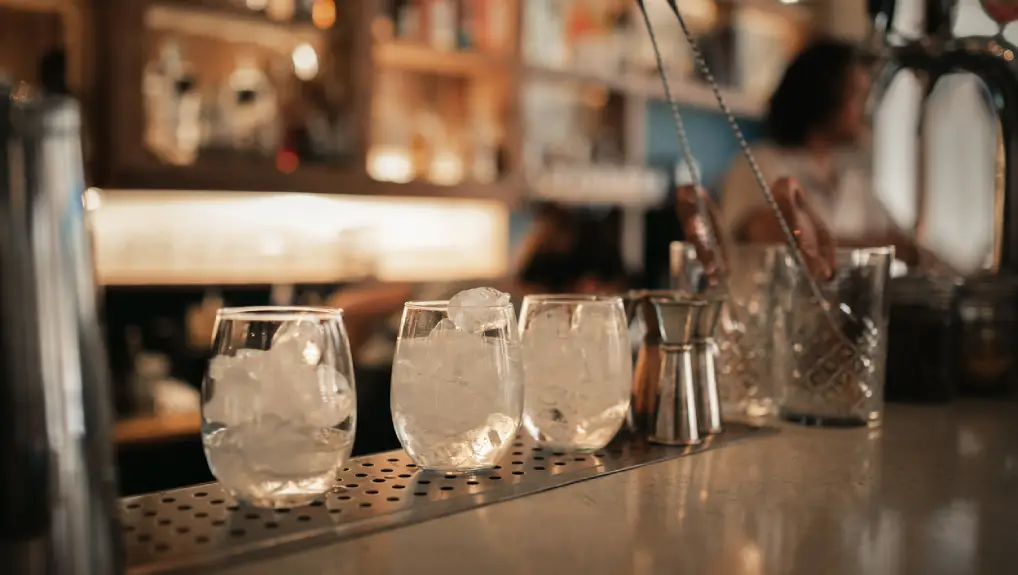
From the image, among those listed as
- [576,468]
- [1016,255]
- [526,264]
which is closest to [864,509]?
[576,468]

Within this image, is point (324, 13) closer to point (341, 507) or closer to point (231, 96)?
point (231, 96)

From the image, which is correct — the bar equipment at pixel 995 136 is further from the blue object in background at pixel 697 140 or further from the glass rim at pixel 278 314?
the blue object in background at pixel 697 140

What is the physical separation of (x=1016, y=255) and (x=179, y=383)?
6.60ft

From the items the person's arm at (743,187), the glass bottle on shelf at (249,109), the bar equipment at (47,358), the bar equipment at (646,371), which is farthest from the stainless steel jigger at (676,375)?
the glass bottle on shelf at (249,109)

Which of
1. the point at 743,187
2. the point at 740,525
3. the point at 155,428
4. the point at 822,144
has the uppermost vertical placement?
the point at 822,144

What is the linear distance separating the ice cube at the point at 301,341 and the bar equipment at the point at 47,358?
0.18 metres

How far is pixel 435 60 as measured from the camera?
319 cm

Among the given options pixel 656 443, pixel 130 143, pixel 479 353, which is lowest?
pixel 656 443

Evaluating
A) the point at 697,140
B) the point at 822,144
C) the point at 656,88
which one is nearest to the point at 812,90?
the point at 822,144

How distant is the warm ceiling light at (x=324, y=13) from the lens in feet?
9.22

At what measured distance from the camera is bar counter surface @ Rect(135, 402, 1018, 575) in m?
0.63

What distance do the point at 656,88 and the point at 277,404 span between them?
340 centimetres

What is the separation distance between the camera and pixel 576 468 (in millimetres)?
868

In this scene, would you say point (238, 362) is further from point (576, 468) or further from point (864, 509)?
point (864, 509)
